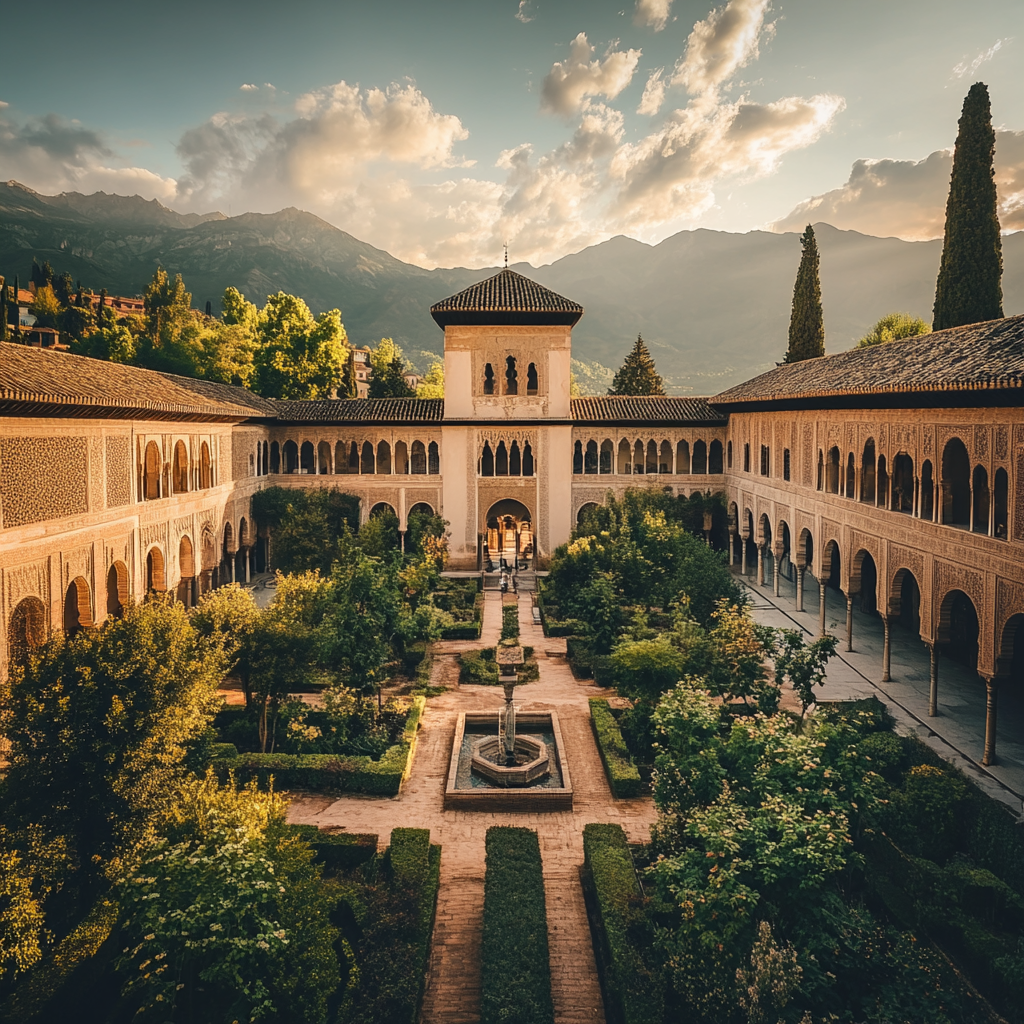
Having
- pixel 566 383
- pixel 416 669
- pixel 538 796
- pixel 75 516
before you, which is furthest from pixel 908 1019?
pixel 566 383

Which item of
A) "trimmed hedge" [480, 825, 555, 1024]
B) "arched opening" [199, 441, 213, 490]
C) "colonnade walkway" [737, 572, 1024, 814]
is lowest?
"trimmed hedge" [480, 825, 555, 1024]

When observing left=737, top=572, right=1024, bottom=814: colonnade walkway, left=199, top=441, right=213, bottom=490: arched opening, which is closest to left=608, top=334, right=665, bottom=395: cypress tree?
left=737, top=572, right=1024, bottom=814: colonnade walkway

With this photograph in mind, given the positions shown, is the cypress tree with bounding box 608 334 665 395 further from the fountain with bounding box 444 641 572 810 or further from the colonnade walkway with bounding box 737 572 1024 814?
the fountain with bounding box 444 641 572 810

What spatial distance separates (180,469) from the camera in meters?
21.7

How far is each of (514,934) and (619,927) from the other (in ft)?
4.04

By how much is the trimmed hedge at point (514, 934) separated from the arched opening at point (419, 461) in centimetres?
2153

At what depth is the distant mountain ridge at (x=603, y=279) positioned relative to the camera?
→ 123 meters

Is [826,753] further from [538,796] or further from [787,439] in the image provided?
[787,439]

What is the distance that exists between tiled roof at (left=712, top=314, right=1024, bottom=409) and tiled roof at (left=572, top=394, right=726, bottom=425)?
22.9 ft

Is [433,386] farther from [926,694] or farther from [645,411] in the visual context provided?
[926,694]

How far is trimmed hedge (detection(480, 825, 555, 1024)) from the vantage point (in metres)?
7.75

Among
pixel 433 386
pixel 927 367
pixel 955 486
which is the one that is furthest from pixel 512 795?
pixel 433 386

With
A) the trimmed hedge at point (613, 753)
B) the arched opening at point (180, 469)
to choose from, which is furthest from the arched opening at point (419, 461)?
the trimmed hedge at point (613, 753)

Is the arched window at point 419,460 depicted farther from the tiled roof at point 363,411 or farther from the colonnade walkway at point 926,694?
the colonnade walkway at point 926,694
